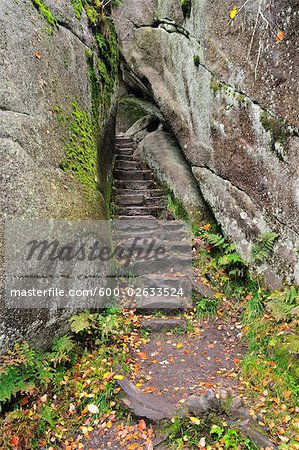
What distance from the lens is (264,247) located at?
5766mm

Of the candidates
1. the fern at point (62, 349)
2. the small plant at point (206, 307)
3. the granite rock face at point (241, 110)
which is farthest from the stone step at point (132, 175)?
the fern at point (62, 349)

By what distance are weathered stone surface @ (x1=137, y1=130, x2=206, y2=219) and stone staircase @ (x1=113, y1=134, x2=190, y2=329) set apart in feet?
1.24

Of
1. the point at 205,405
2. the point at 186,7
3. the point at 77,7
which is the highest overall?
the point at 186,7

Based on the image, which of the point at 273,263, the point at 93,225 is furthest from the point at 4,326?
the point at 273,263

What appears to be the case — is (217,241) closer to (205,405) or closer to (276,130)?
(276,130)

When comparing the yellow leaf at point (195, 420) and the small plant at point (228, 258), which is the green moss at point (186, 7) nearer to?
the small plant at point (228, 258)

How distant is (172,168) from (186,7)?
399 centimetres

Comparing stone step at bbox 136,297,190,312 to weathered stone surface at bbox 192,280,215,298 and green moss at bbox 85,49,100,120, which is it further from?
green moss at bbox 85,49,100,120

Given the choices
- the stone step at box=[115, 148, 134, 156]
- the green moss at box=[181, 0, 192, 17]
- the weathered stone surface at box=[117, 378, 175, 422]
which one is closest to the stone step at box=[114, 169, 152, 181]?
the stone step at box=[115, 148, 134, 156]

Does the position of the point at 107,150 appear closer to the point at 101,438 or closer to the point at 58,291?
the point at 58,291

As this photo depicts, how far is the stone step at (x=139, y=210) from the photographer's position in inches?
348

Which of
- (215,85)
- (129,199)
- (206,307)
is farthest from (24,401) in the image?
(215,85)

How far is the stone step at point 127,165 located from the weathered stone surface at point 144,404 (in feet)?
25.5

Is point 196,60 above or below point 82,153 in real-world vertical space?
above
